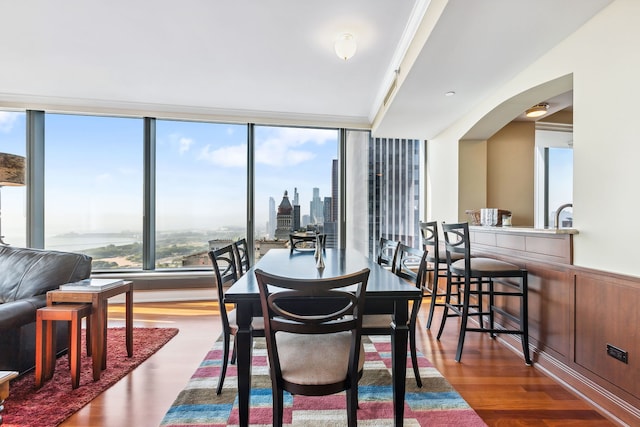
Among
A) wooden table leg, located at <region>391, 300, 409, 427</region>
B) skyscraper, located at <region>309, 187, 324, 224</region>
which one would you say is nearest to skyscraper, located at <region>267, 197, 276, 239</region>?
skyscraper, located at <region>309, 187, 324, 224</region>

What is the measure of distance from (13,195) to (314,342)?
476 centimetres

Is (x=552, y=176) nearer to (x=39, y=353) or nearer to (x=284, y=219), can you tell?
(x=284, y=219)

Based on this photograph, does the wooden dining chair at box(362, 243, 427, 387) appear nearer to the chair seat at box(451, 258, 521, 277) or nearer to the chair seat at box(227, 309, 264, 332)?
the chair seat at box(227, 309, 264, 332)

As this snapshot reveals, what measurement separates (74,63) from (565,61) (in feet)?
13.8

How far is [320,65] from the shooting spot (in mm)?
3025

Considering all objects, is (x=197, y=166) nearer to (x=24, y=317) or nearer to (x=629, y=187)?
(x=24, y=317)

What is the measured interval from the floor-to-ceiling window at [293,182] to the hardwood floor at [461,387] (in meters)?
2.01

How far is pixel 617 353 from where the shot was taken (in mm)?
1747

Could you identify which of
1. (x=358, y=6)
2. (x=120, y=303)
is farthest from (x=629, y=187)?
(x=120, y=303)

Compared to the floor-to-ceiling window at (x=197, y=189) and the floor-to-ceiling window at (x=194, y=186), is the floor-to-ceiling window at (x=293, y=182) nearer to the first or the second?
the floor-to-ceiling window at (x=194, y=186)

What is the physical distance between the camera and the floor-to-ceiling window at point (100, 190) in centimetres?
418

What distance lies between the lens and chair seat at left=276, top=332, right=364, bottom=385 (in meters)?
1.29

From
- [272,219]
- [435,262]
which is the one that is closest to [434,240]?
[435,262]

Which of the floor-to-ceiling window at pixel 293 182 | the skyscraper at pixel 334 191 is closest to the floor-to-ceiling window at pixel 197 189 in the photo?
the floor-to-ceiling window at pixel 293 182
